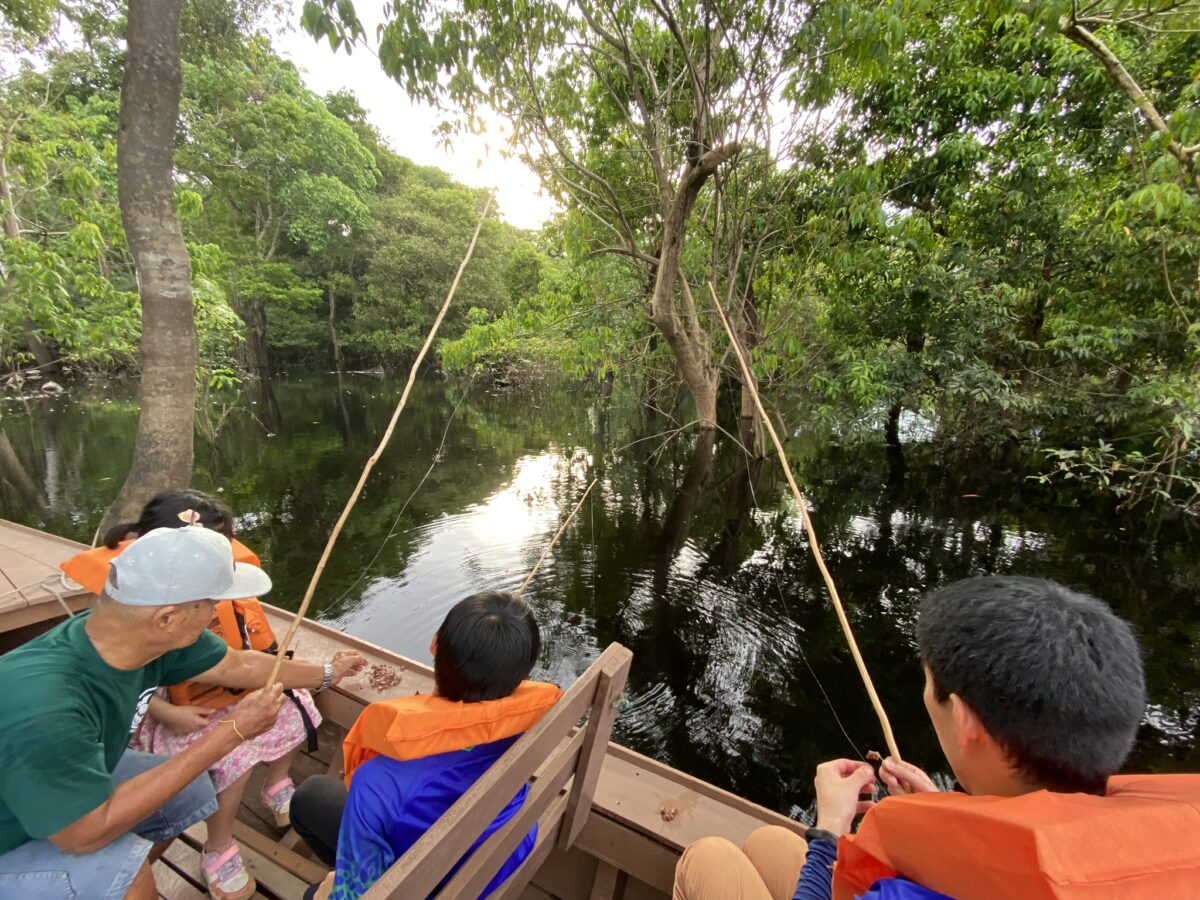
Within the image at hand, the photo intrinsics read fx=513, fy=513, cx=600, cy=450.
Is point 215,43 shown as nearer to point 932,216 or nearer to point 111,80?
point 932,216

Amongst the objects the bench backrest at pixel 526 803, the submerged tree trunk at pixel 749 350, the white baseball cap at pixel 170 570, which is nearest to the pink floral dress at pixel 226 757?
the white baseball cap at pixel 170 570

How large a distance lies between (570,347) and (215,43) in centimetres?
641

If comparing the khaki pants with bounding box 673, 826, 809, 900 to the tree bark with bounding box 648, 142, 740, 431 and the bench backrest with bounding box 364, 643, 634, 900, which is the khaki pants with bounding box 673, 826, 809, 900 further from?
the tree bark with bounding box 648, 142, 740, 431

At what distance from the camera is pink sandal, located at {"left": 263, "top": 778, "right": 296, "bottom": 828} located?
221 centimetres

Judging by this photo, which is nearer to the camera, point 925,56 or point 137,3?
point 137,3

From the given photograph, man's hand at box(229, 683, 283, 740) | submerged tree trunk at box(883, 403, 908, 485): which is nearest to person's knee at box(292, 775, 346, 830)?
man's hand at box(229, 683, 283, 740)

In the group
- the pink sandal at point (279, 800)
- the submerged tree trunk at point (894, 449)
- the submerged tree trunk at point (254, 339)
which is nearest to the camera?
the pink sandal at point (279, 800)

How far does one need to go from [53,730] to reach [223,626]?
3.07 ft

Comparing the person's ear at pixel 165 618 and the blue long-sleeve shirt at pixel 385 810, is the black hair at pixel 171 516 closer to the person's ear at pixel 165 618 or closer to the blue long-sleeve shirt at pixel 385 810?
the person's ear at pixel 165 618

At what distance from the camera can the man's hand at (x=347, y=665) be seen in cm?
229

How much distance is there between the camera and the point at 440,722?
121 cm

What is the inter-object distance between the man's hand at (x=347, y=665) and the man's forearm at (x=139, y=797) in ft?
2.73

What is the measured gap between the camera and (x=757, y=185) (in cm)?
841

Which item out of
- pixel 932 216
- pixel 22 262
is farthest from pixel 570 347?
pixel 22 262
